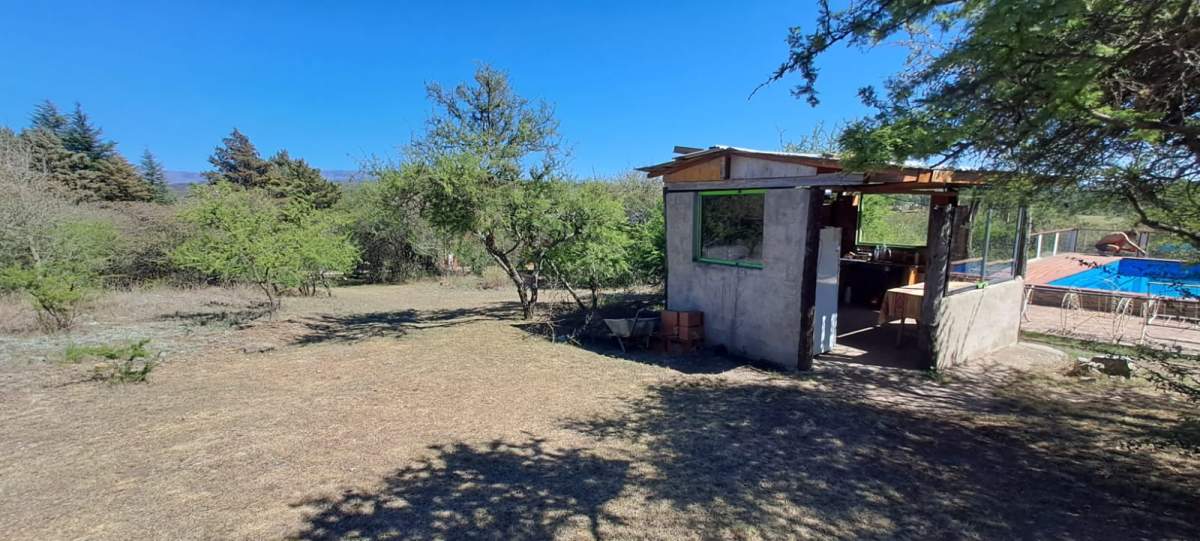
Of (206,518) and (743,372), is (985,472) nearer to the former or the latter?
(743,372)

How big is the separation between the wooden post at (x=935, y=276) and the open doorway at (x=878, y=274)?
0.64 feet

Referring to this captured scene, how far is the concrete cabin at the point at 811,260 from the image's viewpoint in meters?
5.86

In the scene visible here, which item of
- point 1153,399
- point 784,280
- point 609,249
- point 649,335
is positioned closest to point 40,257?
point 609,249

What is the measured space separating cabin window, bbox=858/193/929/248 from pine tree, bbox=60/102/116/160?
137 ft

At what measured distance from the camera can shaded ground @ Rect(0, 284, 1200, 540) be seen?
9.18 feet

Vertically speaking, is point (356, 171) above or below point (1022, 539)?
above

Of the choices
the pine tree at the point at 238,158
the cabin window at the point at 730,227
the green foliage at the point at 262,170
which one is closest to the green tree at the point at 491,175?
the cabin window at the point at 730,227

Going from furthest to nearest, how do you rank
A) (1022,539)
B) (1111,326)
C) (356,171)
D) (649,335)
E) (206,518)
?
(356,171) < (1111,326) < (649,335) < (206,518) < (1022,539)

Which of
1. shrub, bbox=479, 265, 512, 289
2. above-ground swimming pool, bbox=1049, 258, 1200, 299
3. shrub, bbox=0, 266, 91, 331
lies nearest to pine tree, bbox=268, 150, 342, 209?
shrub, bbox=479, 265, 512, 289

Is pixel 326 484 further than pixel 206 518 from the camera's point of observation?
Yes

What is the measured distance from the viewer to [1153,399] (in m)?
4.96

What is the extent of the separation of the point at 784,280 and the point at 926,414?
2.15 metres

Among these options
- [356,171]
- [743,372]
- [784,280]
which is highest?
[356,171]

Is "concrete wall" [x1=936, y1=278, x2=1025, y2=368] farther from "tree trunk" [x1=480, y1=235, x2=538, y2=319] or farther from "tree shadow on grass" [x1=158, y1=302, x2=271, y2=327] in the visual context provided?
"tree shadow on grass" [x1=158, y1=302, x2=271, y2=327]
